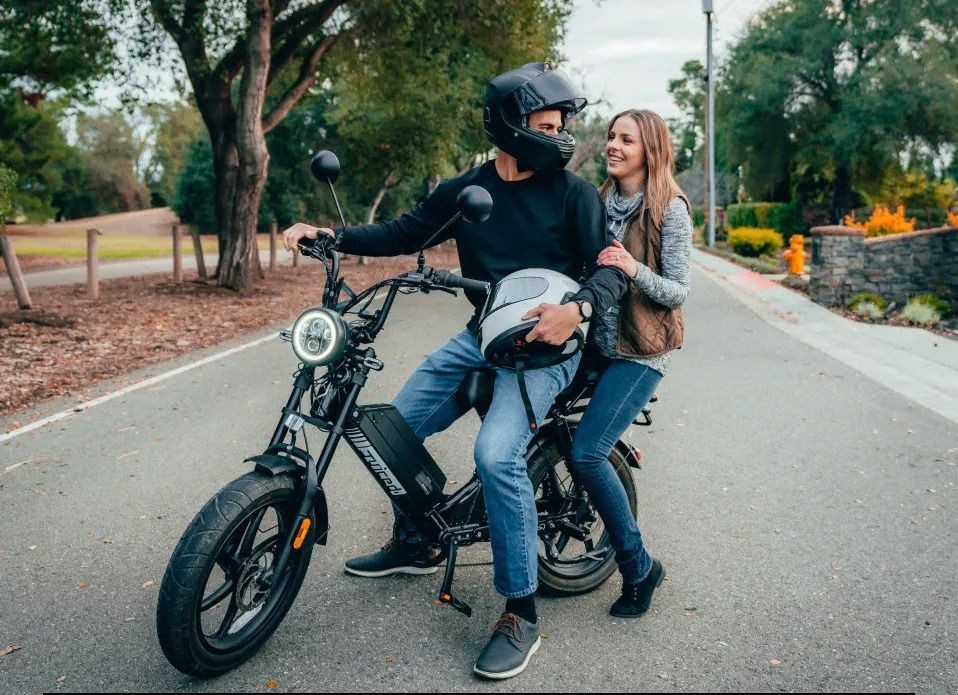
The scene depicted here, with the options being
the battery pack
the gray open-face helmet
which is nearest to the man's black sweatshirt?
the gray open-face helmet

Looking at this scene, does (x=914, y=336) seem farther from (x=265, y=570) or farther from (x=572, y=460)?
(x=265, y=570)

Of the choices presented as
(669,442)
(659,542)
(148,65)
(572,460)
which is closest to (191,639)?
(572,460)

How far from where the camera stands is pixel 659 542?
14.7 feet

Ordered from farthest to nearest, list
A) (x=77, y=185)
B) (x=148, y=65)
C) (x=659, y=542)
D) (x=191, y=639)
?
(x=77, y=185)
(x=148, y=65)
(x=659, y=542)
(x=191, y=639)

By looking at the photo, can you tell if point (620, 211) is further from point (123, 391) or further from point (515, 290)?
point (123, 391)

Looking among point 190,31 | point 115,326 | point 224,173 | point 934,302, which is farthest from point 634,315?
point 224,173

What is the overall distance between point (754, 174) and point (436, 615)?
42.3m

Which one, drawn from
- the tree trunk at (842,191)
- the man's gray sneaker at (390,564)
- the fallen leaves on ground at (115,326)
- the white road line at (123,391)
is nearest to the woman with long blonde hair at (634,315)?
the man's gray sneaker at (390,564)

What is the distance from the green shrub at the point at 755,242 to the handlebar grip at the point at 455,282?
94.8 ft

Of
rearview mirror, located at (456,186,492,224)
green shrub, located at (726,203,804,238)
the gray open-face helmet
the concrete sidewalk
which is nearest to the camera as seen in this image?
rearview mirror, located at (456,186,492,224)

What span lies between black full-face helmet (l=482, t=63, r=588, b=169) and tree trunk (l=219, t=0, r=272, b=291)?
44.4ft

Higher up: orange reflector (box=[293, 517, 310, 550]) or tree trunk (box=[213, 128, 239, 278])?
tree trunk (box=[213, 128, 239, 278])

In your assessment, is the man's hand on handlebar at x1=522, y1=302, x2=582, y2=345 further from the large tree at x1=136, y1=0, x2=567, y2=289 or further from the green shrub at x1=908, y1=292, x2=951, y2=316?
the large tree at x1=136, y1=0, x2=567, y2=289

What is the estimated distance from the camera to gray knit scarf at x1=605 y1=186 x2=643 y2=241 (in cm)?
360
